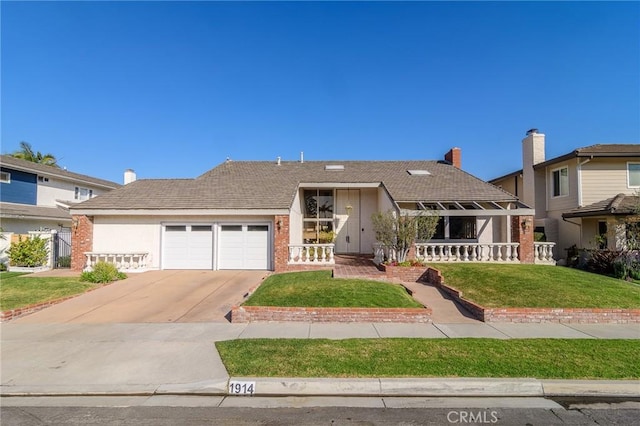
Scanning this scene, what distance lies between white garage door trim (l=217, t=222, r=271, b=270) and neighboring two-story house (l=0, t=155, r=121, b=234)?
12806 millimetres

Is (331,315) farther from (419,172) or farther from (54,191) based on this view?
(54,191)

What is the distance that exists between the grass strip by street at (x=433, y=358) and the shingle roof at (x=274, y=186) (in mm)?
8771

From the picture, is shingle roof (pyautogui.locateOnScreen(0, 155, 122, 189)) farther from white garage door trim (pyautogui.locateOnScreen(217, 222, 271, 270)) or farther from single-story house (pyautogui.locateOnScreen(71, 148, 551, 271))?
white garage door trim (pyautogui.locateOnScreen(217, 222, 271, 270))

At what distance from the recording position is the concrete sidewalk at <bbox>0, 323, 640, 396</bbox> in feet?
15.3

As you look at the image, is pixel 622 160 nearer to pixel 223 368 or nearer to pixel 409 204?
pixel 409 204

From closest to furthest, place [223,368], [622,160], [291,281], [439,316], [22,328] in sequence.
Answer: [223,368] → [22,328] → [439,316] → [291,281] → [622,160]

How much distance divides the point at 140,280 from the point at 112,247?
374 cm

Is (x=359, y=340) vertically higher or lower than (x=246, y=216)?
lower

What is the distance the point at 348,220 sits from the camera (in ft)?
58.0

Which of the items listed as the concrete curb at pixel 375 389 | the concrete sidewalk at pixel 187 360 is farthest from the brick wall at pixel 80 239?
the concrete curb at pixel 375 389

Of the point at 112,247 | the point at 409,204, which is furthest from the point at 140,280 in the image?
the point at 409,204

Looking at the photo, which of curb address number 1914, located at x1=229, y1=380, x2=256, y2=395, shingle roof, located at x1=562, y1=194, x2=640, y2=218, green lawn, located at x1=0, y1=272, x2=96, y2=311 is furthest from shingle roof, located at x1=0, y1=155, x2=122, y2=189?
shingle roof, located at x1=562, y1=194, x2=640, y2=218

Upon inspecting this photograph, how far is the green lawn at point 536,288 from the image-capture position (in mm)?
8500

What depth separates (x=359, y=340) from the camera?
252 inches
